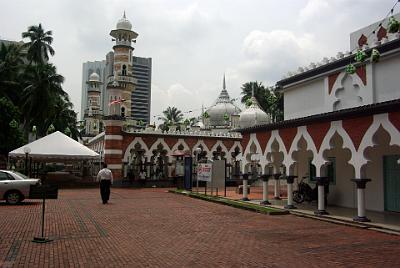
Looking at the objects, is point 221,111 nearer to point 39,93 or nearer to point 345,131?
point 39,93

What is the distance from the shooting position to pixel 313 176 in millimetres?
19031

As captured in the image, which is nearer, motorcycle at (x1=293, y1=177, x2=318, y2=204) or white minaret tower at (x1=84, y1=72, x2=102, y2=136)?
motorcycle at (x1=293, y1=177, x2=318, y2=204)

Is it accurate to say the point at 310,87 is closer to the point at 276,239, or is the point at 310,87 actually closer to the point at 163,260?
the point at 276,239

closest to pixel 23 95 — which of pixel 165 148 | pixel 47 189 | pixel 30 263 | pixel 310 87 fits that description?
pixel 165 148

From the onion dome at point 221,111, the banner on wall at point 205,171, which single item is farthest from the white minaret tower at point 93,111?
the banner on wall at point 205,171

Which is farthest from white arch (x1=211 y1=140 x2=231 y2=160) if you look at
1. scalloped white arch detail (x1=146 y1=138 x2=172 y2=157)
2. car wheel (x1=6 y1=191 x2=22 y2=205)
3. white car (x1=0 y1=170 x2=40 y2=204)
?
car wheel (x1=6 y1=191 x2=22 y2=205)

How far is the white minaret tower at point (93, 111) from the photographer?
59.1 m

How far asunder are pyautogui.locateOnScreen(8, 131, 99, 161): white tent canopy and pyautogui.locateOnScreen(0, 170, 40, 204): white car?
33.6 ft

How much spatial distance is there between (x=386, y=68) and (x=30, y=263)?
43.2 feet

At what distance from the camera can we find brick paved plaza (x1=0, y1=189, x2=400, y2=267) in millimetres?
7539

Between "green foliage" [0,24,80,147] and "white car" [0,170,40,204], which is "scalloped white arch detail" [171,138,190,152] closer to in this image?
"green foliage" [0,24,80,147]

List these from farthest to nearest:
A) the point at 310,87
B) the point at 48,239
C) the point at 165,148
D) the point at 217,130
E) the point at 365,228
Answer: the point at 217,130 → the point at 165,148 → the point at 310,87 → the point at 365,228 → the point at 48,239

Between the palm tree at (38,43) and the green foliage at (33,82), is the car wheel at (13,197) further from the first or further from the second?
the palm tree at (38,43)

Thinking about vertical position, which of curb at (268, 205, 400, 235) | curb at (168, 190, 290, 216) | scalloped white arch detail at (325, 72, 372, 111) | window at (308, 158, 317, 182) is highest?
scalloped white arch detail at (325, 72, 372, 111)
